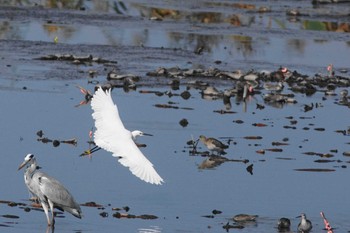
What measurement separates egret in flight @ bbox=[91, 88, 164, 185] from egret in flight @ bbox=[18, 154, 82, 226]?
2.43 feet

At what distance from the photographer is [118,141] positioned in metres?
14.5

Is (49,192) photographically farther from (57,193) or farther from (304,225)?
(304,225)

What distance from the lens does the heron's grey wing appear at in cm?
1362

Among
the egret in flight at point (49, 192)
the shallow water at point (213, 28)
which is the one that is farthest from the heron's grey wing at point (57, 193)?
the shallow water at point (213, 28)

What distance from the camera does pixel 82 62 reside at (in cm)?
2508

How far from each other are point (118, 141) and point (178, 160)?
283cm

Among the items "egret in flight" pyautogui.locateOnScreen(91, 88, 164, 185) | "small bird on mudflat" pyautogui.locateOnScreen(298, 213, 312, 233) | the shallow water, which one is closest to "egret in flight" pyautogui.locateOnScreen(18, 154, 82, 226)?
"egret in flight" pyautogui.locateOnScreen(91, 88, 164, 185)

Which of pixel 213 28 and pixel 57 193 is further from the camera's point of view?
pixel 213 28

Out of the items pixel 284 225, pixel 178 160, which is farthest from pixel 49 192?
pixel 178 160

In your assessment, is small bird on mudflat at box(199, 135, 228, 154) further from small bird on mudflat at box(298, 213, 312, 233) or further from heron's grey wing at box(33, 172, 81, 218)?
heron's grey wing at box(33, 172, 81, 218)

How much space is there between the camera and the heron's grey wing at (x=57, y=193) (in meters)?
13.6

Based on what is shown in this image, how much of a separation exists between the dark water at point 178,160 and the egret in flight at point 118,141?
0.62 meters

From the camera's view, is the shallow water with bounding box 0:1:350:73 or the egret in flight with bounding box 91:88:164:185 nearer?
the egret in flight with bounding box 91:88:164:185

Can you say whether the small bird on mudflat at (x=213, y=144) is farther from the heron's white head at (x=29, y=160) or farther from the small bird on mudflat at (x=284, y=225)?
the heron's white head at (x=29, y=160)
